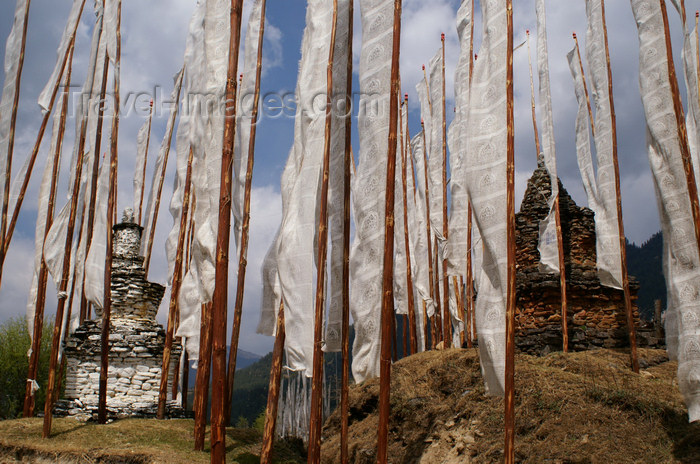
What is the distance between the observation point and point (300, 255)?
19.2ft

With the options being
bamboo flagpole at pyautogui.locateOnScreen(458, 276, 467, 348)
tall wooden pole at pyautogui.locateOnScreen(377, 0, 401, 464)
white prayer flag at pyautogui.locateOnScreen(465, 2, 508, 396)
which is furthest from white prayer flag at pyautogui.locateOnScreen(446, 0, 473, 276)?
bamboo flagpole at pyautogui.locateOnScreen(458, 276, 467, 348)

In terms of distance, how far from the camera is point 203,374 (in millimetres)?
7805

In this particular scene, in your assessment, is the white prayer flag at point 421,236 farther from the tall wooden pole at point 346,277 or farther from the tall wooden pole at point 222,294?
the tall wooden pole at point 222,294

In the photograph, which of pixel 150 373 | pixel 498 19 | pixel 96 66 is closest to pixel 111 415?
pixel 150 373

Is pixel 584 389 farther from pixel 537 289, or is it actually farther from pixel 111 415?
pixel 111 415

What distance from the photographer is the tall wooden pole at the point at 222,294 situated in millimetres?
5270

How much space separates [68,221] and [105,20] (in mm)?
3577

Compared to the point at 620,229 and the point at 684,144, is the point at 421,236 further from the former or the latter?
the point at 684,144


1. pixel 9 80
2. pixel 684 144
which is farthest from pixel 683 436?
pixel 9 80

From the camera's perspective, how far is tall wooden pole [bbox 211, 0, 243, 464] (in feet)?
17.3

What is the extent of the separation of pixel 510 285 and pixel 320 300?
2.07 meters

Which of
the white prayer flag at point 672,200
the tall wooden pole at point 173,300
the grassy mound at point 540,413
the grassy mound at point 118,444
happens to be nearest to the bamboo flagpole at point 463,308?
the grassy mound at point 540,413

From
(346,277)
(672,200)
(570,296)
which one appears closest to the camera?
(346,277)

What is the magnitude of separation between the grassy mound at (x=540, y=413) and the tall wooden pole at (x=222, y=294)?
385cm
